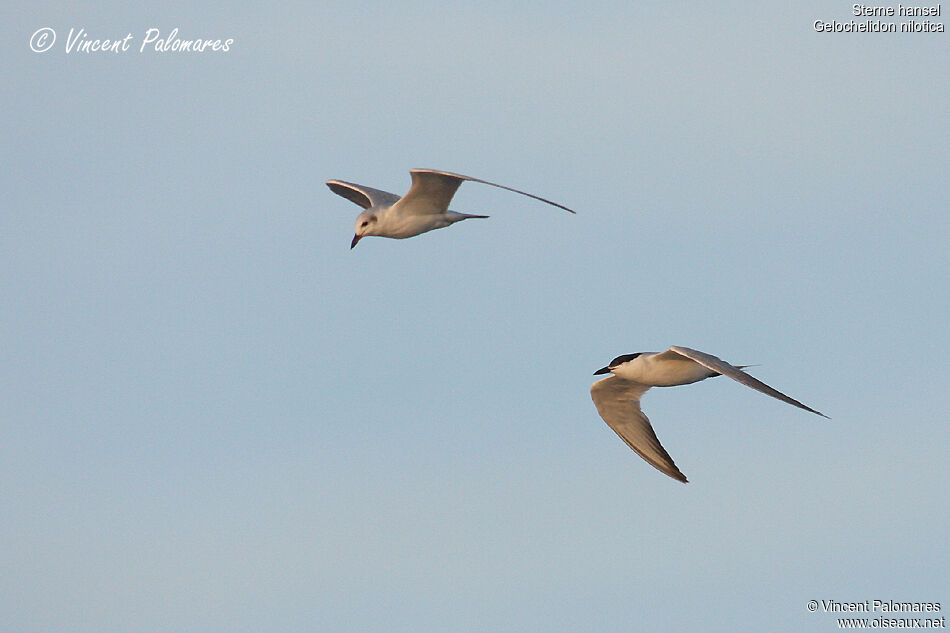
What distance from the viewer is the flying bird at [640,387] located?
19.9 meters

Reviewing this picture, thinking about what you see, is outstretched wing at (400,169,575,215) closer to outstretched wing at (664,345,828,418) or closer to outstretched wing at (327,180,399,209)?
outstretched wing at (327,180,399,209)

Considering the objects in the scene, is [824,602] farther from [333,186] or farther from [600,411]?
[333,186]

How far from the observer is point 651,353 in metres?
20.1

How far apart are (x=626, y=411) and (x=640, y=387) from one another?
0.45 meters

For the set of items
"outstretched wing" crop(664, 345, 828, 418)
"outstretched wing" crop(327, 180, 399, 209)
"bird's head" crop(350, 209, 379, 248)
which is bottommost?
"outstretched wing" crop(664, 345, 828, 418)

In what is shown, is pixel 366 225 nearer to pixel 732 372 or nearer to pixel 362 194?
pixel 362 194

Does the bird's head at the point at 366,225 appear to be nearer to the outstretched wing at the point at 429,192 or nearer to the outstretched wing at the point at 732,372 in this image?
the outstretched wing at the point at 429,192

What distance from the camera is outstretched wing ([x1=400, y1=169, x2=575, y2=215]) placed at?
2041 centimetres

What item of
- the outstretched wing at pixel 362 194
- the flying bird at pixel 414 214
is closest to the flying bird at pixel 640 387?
the flying bird at pixel 414 214

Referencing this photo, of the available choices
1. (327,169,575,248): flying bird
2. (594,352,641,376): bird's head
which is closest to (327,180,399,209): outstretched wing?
(327,169,575,248): flying bird

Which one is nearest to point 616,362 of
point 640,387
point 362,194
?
point 640,387

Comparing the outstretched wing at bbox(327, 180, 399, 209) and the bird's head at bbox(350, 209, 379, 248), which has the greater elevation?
the outstretched wing at bbox(327, 180, 399, 209)

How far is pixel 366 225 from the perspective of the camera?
71.9 feet

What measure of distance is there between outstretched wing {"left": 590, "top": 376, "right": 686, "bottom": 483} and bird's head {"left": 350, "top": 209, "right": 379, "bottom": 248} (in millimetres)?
4514
